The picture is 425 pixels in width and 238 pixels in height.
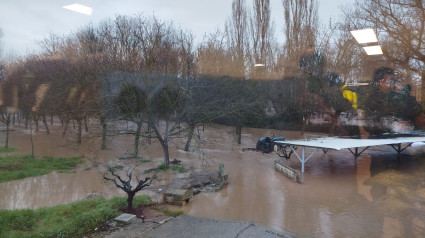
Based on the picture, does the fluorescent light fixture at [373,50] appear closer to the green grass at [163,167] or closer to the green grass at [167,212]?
the green grass at [167,212]

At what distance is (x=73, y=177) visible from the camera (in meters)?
8.16

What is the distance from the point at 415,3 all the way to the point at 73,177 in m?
10.5

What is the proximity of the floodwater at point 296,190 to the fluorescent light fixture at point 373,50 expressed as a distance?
3.29 m

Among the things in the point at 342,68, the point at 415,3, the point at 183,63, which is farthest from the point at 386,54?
the point at 183,63

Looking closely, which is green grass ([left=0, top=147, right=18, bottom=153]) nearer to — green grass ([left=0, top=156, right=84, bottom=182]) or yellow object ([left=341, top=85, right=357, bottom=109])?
green grass ([left=0, top=156, right=84, bottom=182])

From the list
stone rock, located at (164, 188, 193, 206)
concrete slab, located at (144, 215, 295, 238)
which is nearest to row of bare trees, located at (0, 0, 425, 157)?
stone rock, located at (164, 188, 193, 206)

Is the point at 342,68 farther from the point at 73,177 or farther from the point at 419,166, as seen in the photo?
the point at 73,177

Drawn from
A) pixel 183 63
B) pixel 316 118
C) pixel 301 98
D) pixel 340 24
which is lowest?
pixel 316 118

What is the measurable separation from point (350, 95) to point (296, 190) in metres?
8.37

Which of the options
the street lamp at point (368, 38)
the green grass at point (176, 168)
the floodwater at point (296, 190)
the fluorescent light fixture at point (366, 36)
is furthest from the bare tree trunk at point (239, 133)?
the fluorescent light fixture at point (366, 36)

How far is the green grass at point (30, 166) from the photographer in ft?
26.6

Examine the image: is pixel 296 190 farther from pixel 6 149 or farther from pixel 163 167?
pixel 6 149

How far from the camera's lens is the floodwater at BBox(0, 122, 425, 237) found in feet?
15.8

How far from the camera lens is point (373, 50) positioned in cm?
805
